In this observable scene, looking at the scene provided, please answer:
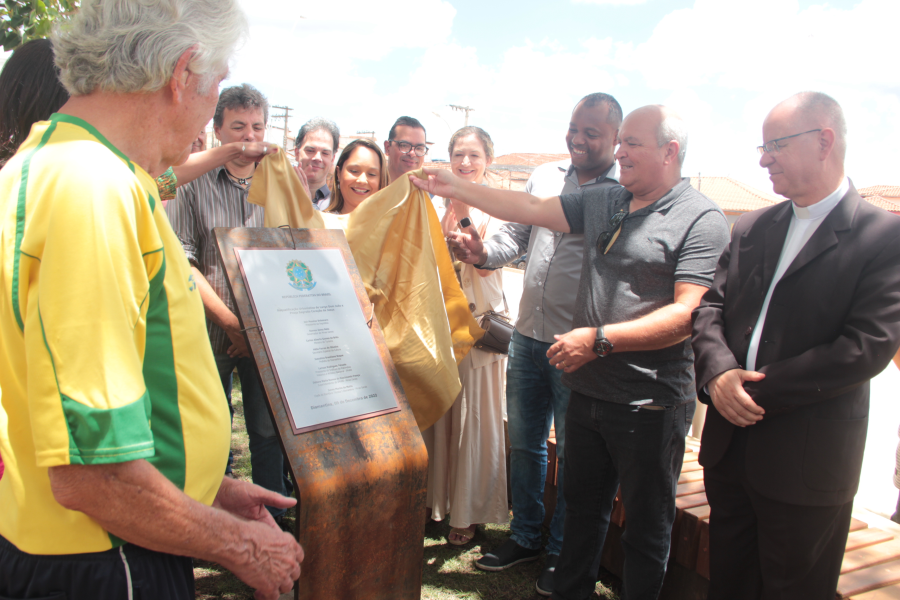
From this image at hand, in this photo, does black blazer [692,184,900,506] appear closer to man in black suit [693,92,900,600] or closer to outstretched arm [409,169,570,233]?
man in black suit [693,92,900,600]

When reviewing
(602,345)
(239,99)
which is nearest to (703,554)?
(602,345)

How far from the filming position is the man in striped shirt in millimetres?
2828

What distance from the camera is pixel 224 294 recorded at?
9.53 feet

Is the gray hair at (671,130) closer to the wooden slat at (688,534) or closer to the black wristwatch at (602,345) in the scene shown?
the black wristwatch at (602,345)

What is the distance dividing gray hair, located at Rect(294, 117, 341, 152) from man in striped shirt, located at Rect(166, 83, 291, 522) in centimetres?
63

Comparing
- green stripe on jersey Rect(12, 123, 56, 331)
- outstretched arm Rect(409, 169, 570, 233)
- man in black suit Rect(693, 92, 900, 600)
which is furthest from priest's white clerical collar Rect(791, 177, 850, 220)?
green stripe on jersey Rect(12, 123, 56, 331)

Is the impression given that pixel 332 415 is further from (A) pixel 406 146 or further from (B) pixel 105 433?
(A) pixel 406 146

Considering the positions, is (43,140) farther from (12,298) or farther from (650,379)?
(650,379)

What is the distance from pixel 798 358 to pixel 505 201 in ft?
4.79

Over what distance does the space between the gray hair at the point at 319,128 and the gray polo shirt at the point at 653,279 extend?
232 centimetres

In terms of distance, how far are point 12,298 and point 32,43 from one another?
115 centimetres

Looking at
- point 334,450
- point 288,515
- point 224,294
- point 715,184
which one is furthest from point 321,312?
point 715,184

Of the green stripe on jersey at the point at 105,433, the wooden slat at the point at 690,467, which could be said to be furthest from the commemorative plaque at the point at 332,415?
the wooden slat at the point at 690,467

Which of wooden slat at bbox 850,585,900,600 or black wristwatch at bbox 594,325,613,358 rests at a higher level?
black wristwatch at bbox 594,325,613,358
